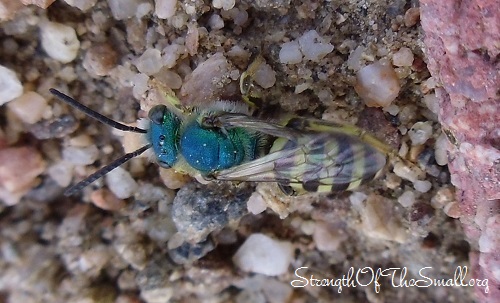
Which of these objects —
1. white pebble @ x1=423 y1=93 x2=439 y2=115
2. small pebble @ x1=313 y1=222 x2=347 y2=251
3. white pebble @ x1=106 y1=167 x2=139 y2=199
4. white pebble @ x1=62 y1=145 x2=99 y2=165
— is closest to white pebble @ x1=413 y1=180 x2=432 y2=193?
white pebble @ x1=423 y1=93 x2=439 y2=115

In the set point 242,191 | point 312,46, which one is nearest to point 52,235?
point 242,191

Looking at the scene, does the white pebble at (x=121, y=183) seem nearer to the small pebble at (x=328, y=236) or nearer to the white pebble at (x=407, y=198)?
the small pebble at (x=328, y=236)

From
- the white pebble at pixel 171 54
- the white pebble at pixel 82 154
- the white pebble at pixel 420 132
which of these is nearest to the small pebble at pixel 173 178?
the white pebble at pixel 82 154

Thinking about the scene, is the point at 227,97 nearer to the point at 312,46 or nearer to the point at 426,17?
the point at 312,46

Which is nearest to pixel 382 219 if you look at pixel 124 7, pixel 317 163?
pixel 317 163

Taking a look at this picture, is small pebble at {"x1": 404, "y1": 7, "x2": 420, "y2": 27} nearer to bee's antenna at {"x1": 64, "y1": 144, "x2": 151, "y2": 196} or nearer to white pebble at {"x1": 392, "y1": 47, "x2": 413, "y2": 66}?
white pebble at {"x1": 392, "y1": 47, "x2": 413, "y2": 66}

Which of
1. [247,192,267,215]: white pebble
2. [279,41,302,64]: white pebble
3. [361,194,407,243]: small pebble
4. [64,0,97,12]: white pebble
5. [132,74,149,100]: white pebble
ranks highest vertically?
[64,0,97,12]: white pebble
